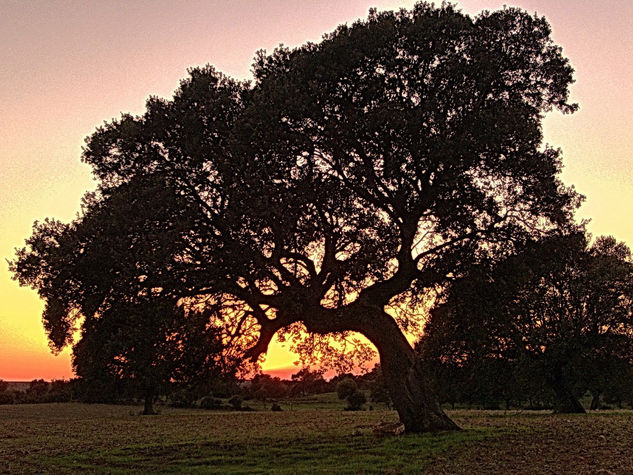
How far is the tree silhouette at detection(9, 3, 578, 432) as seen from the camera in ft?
71.6

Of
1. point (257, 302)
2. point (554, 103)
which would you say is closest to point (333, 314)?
point (257, 302)

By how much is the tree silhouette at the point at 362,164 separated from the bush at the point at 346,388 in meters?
61.7

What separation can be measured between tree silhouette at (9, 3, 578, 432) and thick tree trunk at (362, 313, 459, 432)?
6cm

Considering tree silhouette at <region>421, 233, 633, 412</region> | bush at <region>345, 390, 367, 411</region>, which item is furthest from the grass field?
bush at <region>345, 390, 367, 411</region>

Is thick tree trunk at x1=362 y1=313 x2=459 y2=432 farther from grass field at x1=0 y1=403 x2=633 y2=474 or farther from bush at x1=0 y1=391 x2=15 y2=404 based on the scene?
bush at x1=0 y1=391 x2=15 y2=404

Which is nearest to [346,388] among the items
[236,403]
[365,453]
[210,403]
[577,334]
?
[236,403]

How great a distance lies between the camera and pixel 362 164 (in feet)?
74.3

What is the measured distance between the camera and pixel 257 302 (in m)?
24.0

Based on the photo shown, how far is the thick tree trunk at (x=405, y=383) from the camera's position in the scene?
2408cm

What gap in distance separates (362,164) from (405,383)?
8.94 meters

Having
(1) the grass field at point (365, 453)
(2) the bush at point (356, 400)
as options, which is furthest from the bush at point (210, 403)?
(1) the grass field at point (365, 453)

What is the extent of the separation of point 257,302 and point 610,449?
1337 cm

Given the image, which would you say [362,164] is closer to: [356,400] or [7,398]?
[356,400]

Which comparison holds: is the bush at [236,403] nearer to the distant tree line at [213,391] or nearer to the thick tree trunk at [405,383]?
the distant tree line at [213,391]
